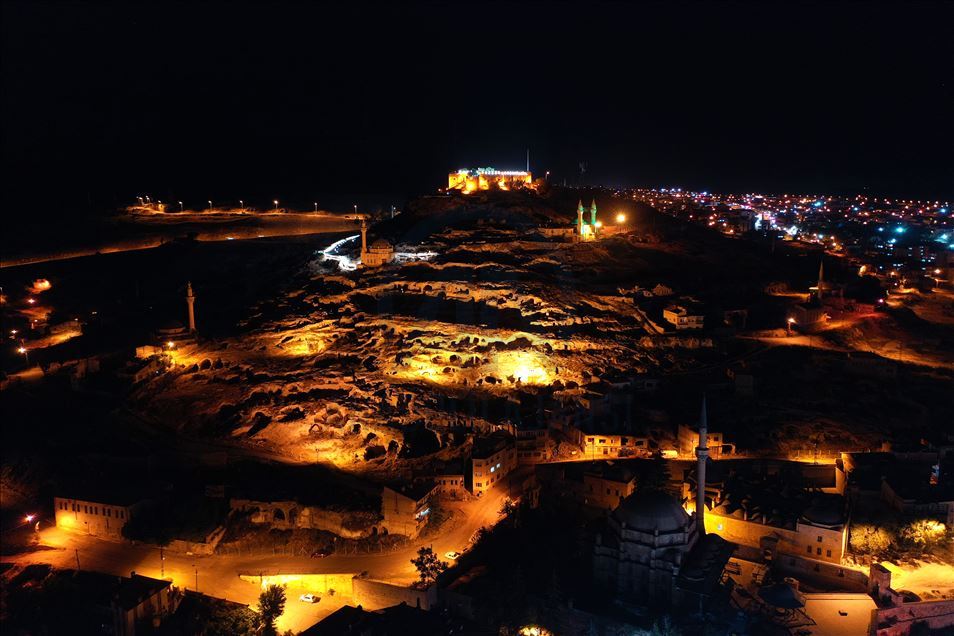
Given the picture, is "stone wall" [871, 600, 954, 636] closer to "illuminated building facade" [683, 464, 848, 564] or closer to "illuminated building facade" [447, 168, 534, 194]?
"illuminated building facade" [683, 464, 848, 564]

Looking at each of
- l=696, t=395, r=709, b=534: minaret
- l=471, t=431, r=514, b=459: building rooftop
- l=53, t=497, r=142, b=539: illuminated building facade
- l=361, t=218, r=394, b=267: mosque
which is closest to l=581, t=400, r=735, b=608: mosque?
l=696, t=395, r=709, b=534: minaret

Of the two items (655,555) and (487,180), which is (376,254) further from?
(655,555)

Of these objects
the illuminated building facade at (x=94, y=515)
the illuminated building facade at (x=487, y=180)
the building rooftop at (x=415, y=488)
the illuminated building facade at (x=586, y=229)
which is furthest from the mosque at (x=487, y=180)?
the illuminated building facade at (x=94, y=515)

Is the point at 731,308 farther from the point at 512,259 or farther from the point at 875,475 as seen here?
the point at 875,475

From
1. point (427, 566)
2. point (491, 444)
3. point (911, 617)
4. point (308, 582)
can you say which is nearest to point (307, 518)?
point (308, 582)

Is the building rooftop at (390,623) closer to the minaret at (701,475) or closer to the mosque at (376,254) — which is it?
the minaret at (701,475)

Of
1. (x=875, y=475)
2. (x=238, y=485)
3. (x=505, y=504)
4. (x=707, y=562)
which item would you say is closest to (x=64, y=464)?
(x=238, y=485)
